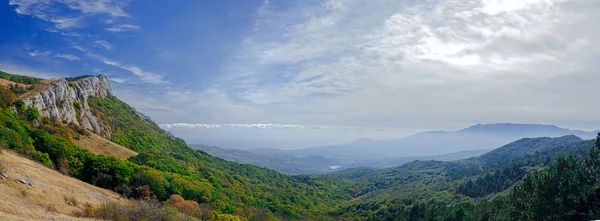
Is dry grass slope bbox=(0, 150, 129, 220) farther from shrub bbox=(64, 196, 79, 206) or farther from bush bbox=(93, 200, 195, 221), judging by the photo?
bush bbox=(93, 200, 195, 221)

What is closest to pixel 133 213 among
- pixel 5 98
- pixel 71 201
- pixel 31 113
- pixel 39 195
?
pixel 71 201

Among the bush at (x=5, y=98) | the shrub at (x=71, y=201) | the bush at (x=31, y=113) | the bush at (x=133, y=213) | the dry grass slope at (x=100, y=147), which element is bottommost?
the bush at (x=133, y=213)

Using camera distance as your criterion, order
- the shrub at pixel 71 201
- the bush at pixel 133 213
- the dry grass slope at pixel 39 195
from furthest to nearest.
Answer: the shrub at pixel 71 201
the bush at pixel 133 213
the dry grass slope at pixel 39 195

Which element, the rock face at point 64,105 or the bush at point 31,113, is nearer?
the bush at point 31,113

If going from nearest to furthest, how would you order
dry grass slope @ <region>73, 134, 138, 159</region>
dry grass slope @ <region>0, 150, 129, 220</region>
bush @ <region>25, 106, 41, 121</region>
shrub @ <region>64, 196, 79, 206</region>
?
dry grass slope @ <region>0, 150, 129, 220</region> → shrub @ <region>64, 196, 79, 206</region> → bush @ <region>25, 106, 41, 121</region> → dry grass slope @ <region>73, 134, 138, 159</region>

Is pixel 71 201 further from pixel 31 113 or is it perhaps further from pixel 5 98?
pixel 31 113

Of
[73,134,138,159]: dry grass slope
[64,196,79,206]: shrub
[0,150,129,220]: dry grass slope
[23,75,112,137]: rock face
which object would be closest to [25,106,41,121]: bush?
[23,75,112,137]: rock face

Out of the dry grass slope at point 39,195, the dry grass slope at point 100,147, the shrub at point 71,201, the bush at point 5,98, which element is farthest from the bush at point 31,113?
the shrub at point 71,201

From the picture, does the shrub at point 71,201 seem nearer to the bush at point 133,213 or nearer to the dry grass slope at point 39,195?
the dry grass slope at point 39,195

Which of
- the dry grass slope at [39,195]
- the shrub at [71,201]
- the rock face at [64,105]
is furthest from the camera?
the rock face at [64,105]
